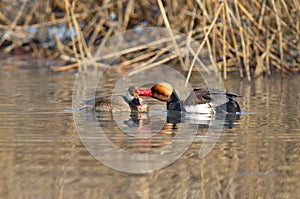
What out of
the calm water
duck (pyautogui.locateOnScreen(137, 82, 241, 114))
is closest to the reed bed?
duck (pyautogui.locateOnScreen(137, 82, 241, 114))

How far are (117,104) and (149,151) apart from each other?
6.56ft

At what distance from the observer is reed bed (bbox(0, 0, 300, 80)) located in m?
9.02

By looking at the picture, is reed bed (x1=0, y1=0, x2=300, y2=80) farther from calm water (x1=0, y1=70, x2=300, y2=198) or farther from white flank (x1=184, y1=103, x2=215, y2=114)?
calm water (x1=0, y1=70, x2=300, y2=198)

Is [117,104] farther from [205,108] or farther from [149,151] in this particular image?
[149,151]

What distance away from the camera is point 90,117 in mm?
6207

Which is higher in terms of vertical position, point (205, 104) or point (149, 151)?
point (205, 104)

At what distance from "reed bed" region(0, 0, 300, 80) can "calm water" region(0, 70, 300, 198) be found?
161cm

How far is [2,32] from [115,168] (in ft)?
33.0

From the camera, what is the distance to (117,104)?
665 cm

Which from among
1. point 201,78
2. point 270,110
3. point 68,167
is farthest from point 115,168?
point 201,78

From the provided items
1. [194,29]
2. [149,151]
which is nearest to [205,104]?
[149,151]

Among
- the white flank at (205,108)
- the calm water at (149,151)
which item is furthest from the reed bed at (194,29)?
the calm water at (149,151)

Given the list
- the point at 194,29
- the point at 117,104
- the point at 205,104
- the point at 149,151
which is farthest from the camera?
the point at 194,29

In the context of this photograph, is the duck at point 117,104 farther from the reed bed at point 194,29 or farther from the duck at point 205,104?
the reed bed at point 194,29
